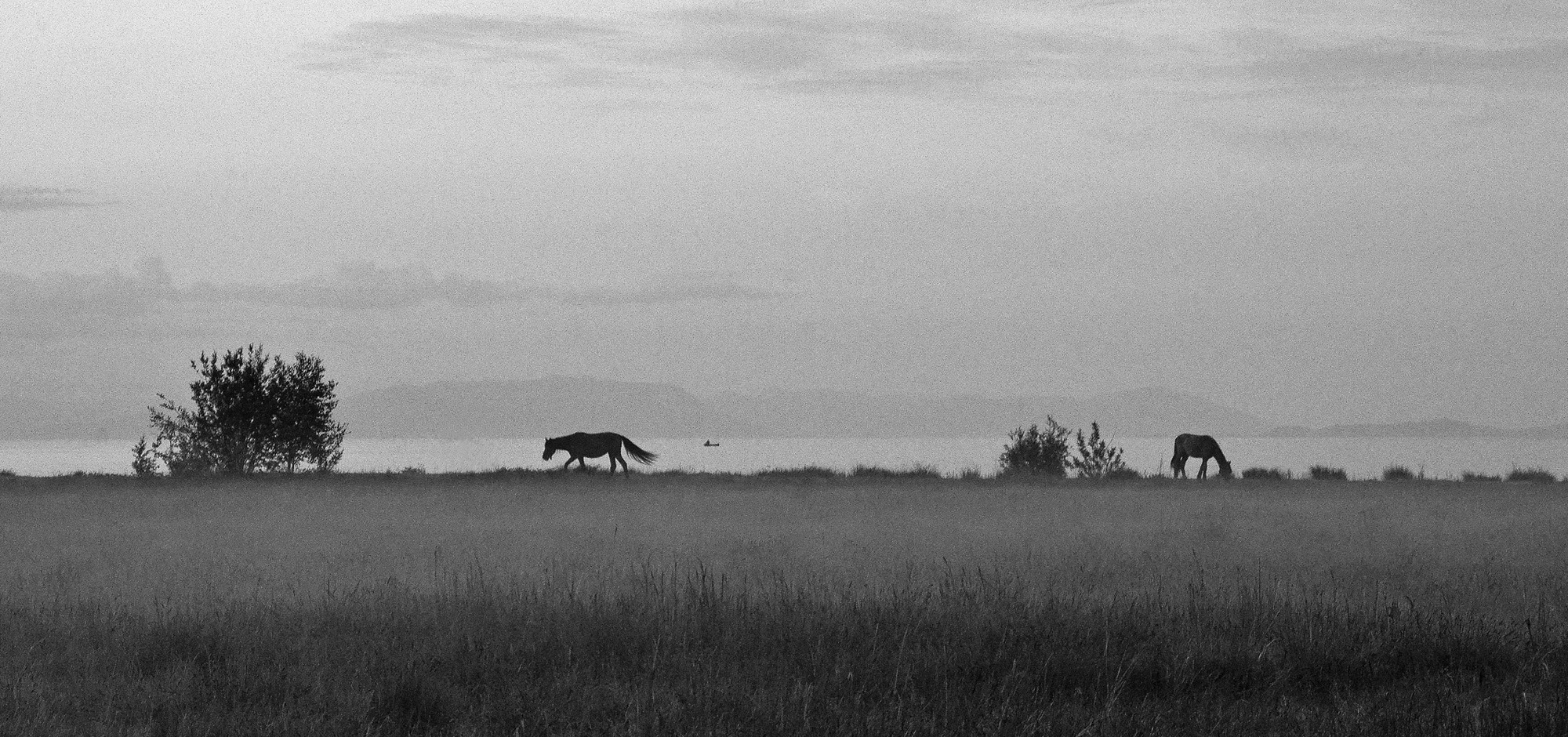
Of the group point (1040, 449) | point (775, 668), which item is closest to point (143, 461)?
point (1040, 449)

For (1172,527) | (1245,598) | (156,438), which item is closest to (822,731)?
(1245,598)

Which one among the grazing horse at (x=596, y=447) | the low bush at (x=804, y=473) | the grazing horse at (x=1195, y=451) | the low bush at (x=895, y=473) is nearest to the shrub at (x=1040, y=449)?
the grazing horse at (x=1195, y=451)

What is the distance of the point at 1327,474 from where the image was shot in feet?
132

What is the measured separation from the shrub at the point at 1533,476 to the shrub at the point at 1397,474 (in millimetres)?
2784

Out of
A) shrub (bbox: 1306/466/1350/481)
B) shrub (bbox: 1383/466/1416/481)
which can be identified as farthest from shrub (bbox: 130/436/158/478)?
shrub (bbox: 1383/466/1416/481)

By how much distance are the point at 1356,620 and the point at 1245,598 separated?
3.30 ft

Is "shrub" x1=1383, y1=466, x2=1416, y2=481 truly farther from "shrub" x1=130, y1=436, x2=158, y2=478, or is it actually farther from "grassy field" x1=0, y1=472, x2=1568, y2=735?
"shrub" x1=130, y1=436, x2=158, y2=478

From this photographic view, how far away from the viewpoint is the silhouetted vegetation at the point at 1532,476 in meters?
39.0

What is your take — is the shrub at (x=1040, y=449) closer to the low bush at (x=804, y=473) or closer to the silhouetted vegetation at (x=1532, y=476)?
the low bush at (x=804, y=473)

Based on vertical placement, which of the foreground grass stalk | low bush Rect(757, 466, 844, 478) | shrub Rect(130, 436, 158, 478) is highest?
shrub Rect(130, 436, 158, 478)

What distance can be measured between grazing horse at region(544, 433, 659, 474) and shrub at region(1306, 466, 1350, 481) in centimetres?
2032

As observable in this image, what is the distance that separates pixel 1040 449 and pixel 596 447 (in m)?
16.2

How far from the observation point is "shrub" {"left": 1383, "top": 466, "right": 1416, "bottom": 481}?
130 feet

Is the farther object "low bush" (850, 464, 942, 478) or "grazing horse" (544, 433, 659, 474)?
"grazing horse" (544, 433, 659, 474)
